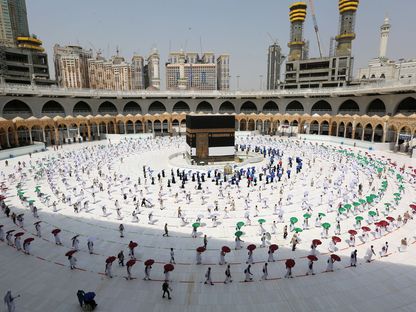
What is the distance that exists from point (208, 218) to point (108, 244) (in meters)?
5.93

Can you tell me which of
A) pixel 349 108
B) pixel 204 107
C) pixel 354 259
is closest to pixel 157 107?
pixel 204 107

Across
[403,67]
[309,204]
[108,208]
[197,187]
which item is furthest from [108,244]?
[403,67]

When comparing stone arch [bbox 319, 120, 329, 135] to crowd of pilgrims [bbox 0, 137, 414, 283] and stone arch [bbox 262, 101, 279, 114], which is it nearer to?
stone arch [bbox 262, 101, 279, 114]

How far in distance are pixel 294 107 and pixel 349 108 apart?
1131 centimetres

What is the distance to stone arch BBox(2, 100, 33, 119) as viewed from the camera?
41.2 meters

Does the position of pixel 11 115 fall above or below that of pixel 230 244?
above

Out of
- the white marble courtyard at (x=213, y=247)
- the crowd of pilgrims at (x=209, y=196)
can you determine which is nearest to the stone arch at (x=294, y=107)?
the crowd of pilgrims at (x=209, y=196)

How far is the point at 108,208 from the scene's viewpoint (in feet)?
57.6

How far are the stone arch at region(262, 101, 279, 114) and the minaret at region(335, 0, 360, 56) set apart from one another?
3104 cm

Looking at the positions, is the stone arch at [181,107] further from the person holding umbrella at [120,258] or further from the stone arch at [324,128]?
the person holding umbrella at [120,258]

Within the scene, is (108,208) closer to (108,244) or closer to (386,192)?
(108,244)

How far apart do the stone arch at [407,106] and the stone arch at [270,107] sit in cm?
2281

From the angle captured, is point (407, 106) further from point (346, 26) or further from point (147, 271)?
point (346, 26)

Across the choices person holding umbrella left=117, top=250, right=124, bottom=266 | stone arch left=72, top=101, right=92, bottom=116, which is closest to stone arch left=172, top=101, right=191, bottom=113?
stone arch left=72, top=101, right=92, bottom=116
